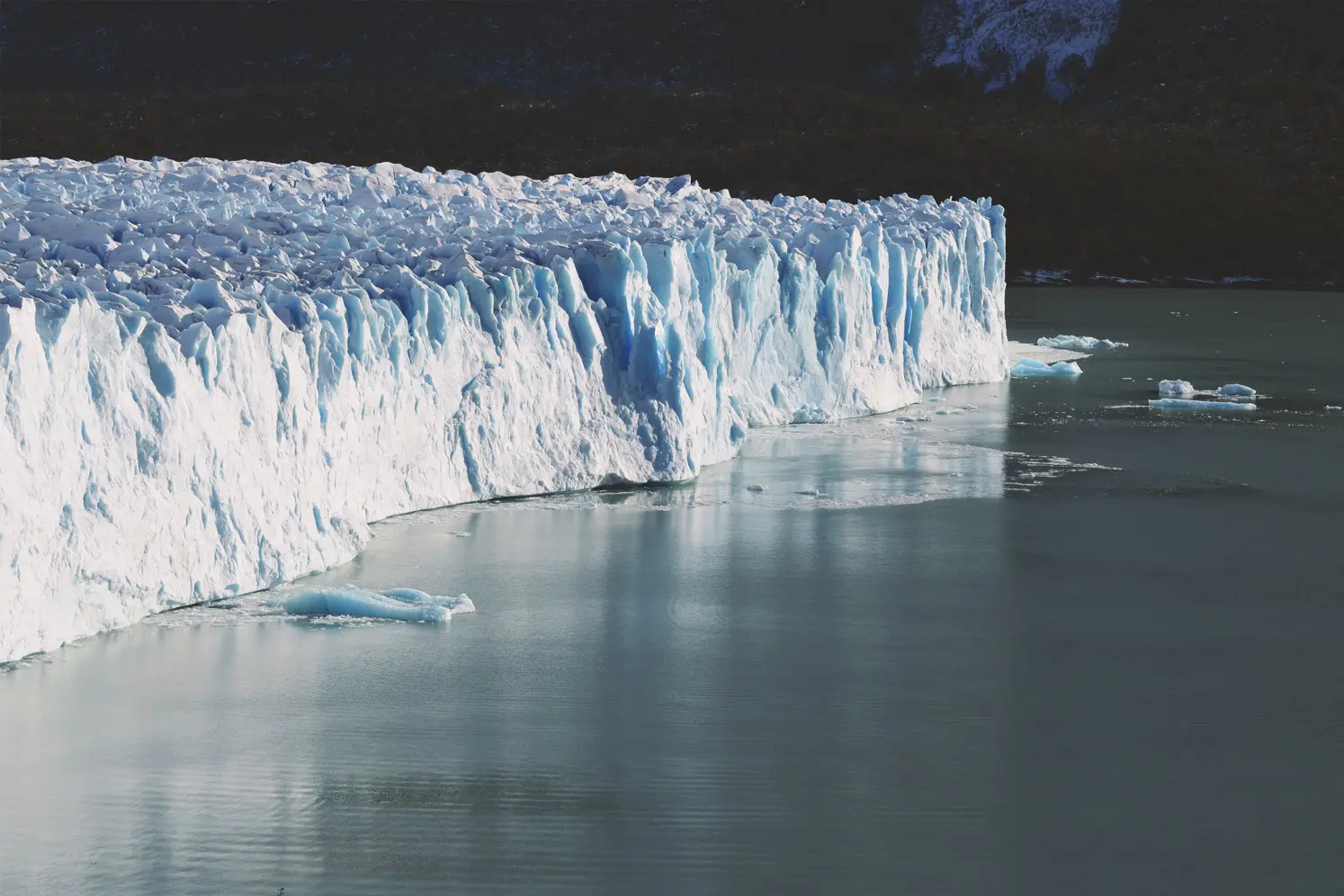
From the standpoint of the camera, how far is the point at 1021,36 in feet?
147

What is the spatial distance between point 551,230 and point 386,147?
29.0 metres

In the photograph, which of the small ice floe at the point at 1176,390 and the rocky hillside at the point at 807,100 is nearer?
the small ice floe at the point at 1176,390

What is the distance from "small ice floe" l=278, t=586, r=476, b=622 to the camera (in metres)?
6.86

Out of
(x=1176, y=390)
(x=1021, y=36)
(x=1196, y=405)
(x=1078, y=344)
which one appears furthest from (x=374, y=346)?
(x=1021, y=36)

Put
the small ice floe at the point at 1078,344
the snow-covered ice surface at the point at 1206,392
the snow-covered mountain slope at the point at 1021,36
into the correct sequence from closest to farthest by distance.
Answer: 1. the snow-covered ice surface at the point at 1206,392
2. the small ice floe at the point at 1078,344
3. the snow-covered mountain slope at the point at 1021,36

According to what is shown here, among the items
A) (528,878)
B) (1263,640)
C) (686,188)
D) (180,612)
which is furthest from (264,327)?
(686,188)

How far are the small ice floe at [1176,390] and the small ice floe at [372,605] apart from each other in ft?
29.9

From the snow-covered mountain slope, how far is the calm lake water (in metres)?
35.4

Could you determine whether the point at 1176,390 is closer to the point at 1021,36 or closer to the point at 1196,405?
the point at 1196,405

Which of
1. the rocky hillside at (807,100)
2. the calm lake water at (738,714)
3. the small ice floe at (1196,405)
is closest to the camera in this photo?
the calm lake water at (738,714)

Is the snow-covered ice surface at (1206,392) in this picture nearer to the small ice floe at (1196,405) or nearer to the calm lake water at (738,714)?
the small ice floe at (1196,405)

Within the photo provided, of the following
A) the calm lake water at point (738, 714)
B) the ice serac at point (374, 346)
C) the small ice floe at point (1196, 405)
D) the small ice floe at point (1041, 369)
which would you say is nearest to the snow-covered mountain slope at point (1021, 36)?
the small ice floe at point (1041, 369)

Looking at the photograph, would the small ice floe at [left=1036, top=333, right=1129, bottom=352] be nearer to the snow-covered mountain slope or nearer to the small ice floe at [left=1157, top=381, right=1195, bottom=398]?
the small ice floe at [left=1157, top=381, right=1195, bottom=398]

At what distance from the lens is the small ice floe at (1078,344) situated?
1925 cm
